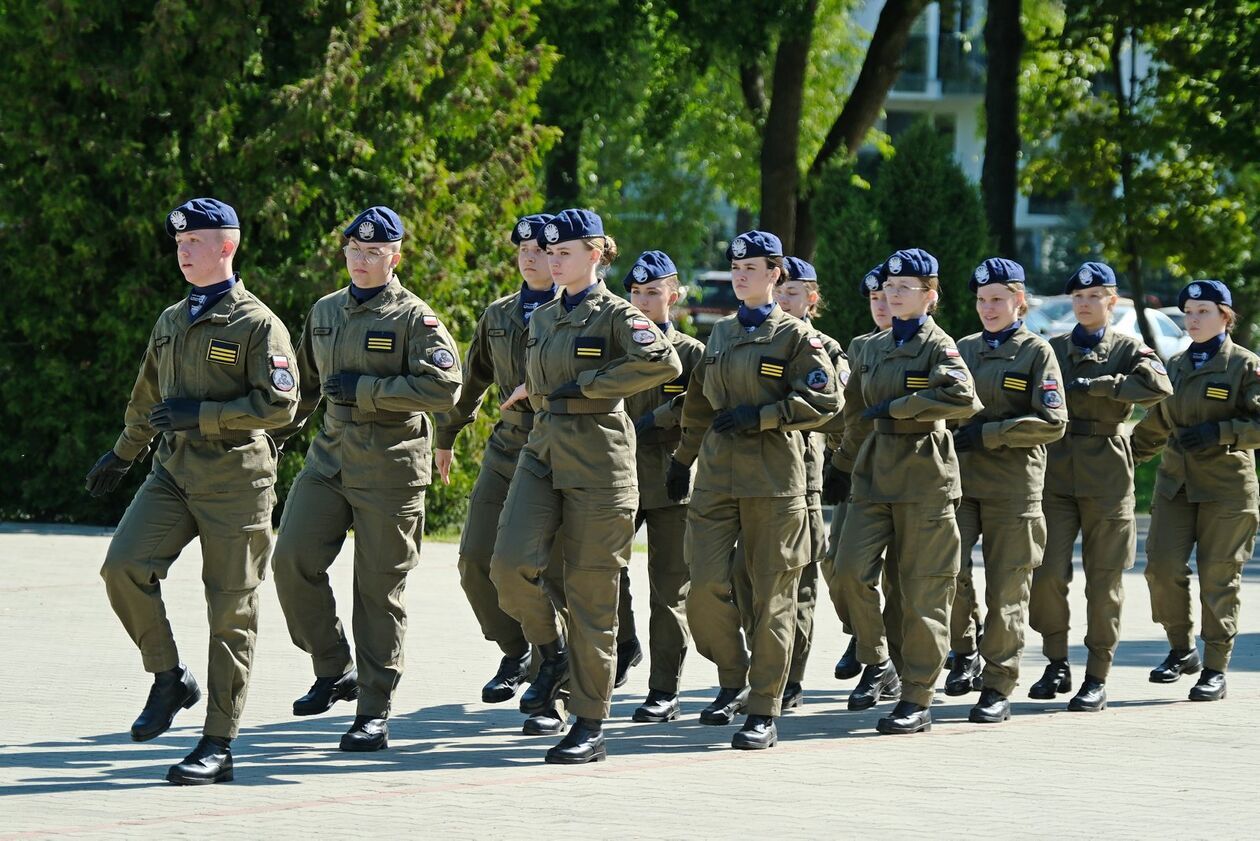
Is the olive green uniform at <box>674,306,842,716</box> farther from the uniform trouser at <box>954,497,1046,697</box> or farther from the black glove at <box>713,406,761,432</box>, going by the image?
the uniform trouser at <box>954,497,1046,697</box>

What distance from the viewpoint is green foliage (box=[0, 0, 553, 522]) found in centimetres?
1669

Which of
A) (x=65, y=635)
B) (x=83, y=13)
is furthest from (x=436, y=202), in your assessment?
(x=65, y=635)

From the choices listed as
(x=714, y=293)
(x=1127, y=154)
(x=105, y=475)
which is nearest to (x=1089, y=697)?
(x=105, y=475)

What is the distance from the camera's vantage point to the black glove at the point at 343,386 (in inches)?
330

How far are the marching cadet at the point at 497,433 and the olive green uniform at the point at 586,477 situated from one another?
1.06 metres

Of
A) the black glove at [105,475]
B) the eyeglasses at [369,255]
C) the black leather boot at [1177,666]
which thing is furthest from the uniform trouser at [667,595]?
the black leather boot at [1177,666]

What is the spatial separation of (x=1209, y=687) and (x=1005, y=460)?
1603mm

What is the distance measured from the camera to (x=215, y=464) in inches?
302

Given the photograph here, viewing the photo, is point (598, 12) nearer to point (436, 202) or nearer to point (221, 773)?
point (436, 202)

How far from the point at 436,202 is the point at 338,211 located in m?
0.95

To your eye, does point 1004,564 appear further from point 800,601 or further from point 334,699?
point 334,699

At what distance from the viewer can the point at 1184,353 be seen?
35.4 feet

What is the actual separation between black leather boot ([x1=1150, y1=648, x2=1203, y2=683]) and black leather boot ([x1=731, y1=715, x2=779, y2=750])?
9.97ft

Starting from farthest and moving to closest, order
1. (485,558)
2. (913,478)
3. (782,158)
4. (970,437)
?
(782,158)
(970,437)
(485,558)
(913,478)
